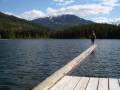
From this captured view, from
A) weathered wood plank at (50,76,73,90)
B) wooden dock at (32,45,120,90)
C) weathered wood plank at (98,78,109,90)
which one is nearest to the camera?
wooden dock at (32,45,120,90)

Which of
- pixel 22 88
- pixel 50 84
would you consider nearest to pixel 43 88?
pixel 50 84

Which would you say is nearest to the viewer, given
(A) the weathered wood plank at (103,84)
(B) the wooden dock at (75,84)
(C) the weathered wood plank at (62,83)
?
(B) the wooden dock at (75,84)

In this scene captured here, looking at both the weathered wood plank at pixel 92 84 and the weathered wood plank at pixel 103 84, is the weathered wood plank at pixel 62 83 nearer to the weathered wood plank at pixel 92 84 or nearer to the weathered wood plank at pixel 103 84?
the weathered wood plank at pixel 92 84

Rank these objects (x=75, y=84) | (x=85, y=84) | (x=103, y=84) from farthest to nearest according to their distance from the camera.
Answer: (x=103, y=84) < (x=85, y=84) < (x=75, y=84)

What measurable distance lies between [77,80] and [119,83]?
2.07m

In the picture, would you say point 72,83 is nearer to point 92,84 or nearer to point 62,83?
point 62,83

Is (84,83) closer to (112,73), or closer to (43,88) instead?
(43,88)

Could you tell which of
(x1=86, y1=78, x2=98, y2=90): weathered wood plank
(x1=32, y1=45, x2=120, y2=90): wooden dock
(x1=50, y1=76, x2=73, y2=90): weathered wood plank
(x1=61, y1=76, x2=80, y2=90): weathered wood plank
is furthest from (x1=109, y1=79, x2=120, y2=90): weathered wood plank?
(x1=50, y1=76, x2=73, y2=90): weathered wood plank

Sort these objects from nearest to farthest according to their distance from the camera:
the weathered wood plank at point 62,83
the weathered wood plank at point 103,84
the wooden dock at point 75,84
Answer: the wooden dock at point 75,84 < the weathered wood plank at point 62,83 < the weathered wood plank at point 103,84

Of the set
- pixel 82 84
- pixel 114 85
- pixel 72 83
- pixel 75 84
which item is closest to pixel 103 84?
pixel 114 85

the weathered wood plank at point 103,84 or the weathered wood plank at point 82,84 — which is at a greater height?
the weathered wood plank at point 82,84

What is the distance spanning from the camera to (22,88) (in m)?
20.1

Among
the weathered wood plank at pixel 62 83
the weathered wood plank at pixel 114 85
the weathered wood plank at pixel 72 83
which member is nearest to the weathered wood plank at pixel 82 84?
the weathered wood plank at pixel 72 83

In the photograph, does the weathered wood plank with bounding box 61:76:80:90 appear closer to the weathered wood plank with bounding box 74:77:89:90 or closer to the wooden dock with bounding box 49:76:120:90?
the wooden dock with bounding box 49:76:120:90
